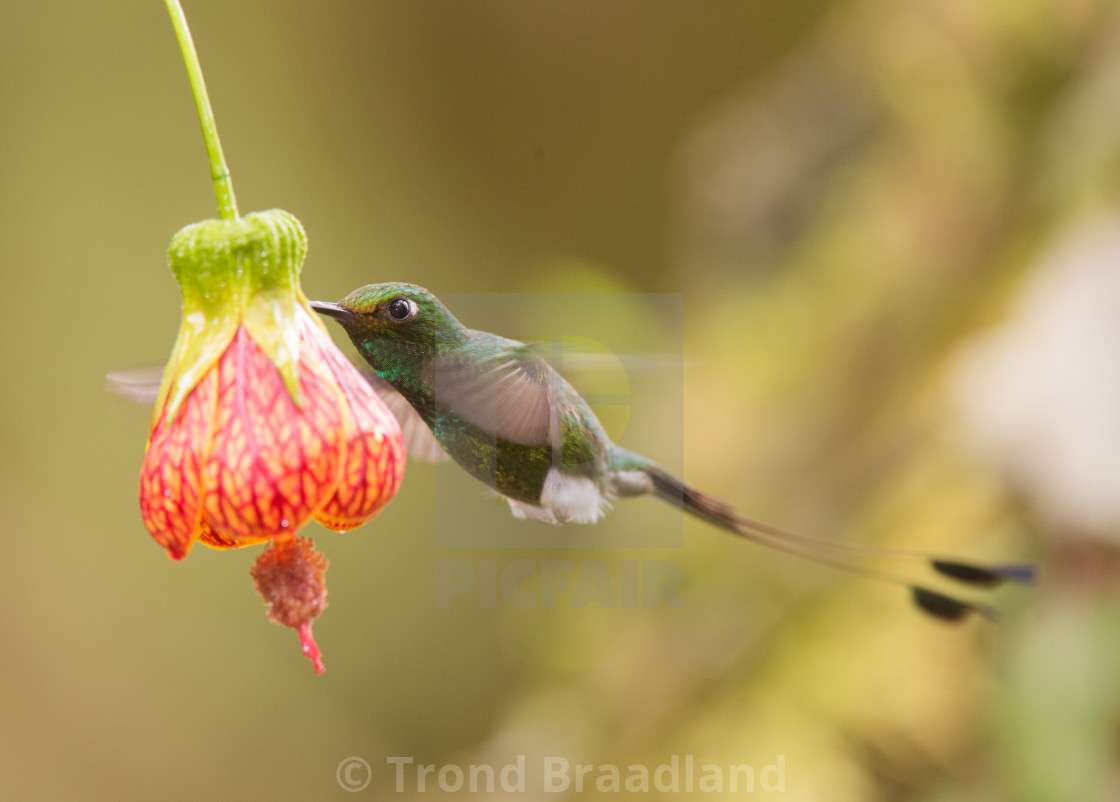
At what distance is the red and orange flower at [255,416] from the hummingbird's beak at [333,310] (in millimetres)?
11

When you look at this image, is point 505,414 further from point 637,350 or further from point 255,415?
point 637,350

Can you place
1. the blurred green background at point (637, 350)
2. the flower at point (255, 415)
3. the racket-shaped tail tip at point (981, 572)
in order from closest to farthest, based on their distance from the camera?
1. the flower at point (255, 415)
2. the racket-shaped tail tip at point (981, 572)
3. the blurred green background at point (637, 350)

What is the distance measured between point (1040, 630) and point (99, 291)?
2292mm

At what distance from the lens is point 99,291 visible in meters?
2.31

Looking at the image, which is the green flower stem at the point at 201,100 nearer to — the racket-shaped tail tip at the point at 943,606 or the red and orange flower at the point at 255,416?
the red and orange flower at the point at 255,416

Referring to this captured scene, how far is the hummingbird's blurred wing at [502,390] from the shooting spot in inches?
21.3

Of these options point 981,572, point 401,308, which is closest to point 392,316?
point 401,308

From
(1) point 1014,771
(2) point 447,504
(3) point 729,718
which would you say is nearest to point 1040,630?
(1) point 1014,771

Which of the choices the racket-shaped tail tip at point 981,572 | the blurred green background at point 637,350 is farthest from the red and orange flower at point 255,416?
the blurred green background at point 637,350

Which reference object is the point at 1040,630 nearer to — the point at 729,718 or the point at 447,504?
the point at 729,718

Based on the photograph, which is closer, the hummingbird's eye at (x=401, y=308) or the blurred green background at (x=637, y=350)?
the hummingbird's eye at (x=401, y=308)

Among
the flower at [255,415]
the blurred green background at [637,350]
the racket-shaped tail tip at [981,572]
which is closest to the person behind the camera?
the flower at [255,415]

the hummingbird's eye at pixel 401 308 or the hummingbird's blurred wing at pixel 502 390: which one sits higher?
the hummingbird's eye at pixel 401 308

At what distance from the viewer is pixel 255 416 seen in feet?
1.58
